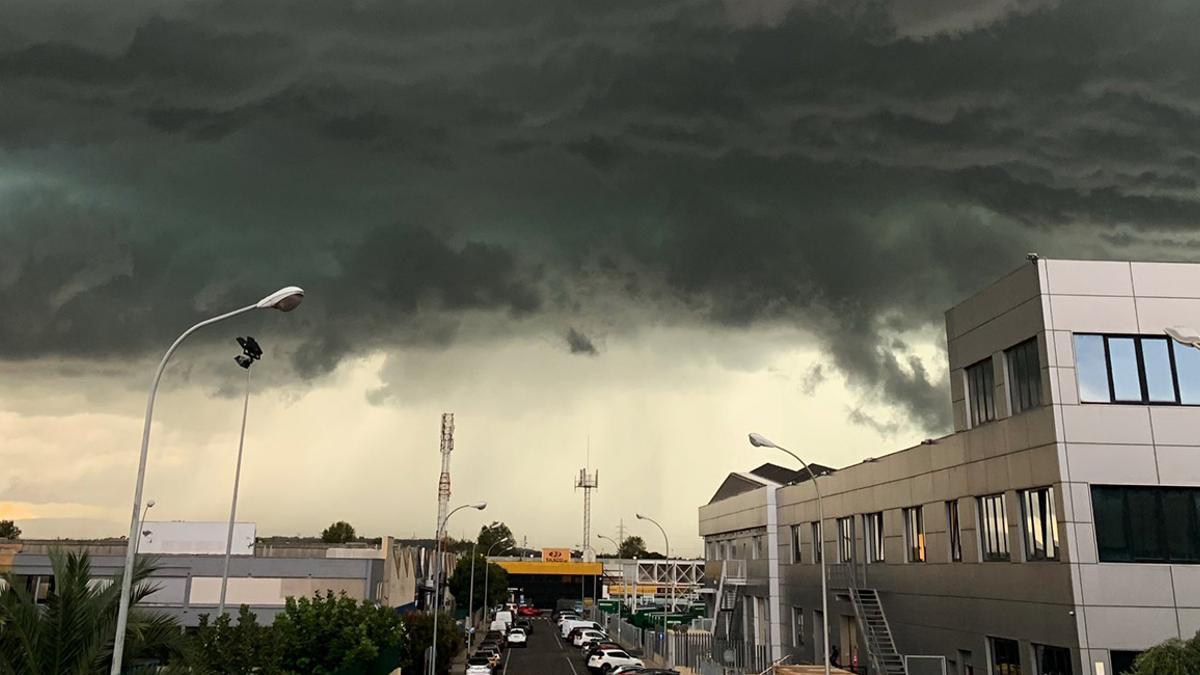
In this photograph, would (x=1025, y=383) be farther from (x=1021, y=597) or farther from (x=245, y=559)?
(x=245, y=559)

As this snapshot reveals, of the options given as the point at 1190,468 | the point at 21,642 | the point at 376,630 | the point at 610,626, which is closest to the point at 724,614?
the point at 610,626

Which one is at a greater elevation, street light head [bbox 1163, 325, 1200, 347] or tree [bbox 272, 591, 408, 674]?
street light head [bbox 1163, 325, 1200, 347]

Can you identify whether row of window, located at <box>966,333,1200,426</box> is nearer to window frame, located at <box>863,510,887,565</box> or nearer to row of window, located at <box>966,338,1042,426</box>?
row of window, located at <box>966,338,1042,426</box>

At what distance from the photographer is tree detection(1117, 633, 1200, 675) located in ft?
57.2

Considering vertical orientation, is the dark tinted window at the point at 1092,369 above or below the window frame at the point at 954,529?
above

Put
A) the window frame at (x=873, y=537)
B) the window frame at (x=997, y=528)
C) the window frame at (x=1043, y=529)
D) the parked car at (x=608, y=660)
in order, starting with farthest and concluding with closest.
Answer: the parked car at (x=608, y=660) → the window frame at (x=873, y=537) → the window frame at (x=997, y=528) → the window frame at (x=1043, y=529)

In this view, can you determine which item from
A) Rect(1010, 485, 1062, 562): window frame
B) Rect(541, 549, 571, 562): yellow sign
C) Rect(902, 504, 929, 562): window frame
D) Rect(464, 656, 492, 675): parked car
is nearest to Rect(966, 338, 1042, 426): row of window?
Rect(1010, 485, 1062, 562): window frame

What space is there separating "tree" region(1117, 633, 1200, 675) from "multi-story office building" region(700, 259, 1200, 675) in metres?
5.33

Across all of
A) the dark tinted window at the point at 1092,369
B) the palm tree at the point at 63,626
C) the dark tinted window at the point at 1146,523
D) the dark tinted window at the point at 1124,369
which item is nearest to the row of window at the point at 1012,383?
the dark tinted window at the point at 1092,369

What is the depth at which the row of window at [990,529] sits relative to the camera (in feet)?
82.5

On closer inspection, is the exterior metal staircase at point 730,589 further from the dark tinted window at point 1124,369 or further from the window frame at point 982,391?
the dark tinted window at point 1124,369

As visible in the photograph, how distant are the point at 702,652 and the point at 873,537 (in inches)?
734

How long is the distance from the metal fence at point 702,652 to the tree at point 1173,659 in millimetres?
28913

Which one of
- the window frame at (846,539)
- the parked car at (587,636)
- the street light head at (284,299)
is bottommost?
the parked car at (587,636)
